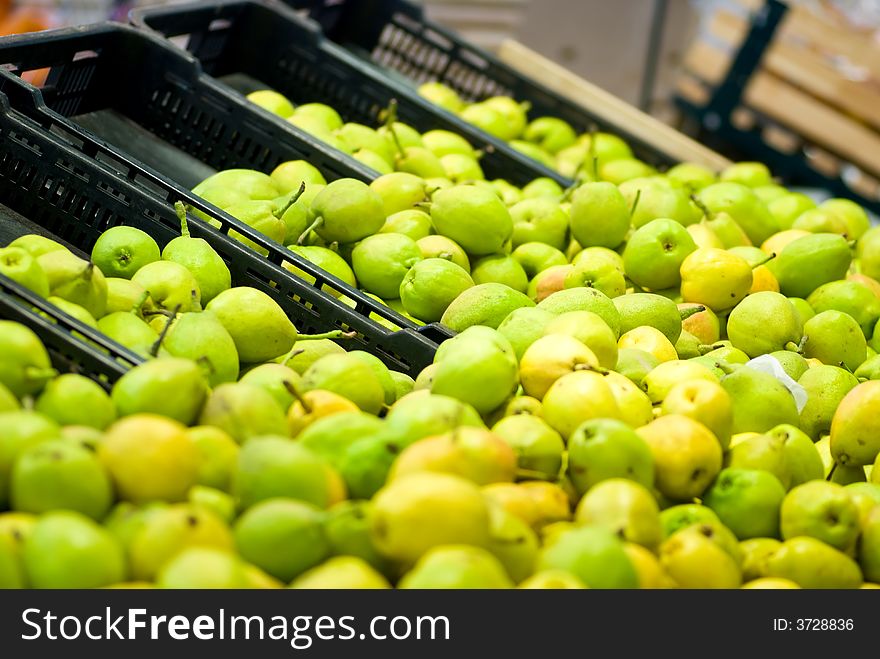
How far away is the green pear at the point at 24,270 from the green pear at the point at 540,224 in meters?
1.49

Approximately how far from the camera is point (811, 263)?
281 centimetres

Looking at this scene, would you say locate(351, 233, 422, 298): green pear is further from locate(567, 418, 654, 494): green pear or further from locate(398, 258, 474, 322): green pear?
locate(567, 418, 654, 494): green pear

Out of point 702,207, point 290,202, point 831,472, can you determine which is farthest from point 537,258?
point 831,472

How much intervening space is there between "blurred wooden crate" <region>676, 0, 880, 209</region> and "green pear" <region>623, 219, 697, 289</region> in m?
2.64

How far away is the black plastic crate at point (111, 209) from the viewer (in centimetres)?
231

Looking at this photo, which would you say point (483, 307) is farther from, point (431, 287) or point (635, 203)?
point (635, 203)

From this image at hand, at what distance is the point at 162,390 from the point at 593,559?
70 centimetres

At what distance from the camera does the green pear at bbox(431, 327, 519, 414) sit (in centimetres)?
184

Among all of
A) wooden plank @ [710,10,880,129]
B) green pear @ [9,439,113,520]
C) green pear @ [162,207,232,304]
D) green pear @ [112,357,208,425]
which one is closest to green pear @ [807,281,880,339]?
green pear @ [162,207,232,304]

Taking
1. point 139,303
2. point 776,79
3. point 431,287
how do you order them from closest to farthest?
point 139,303
point 431,287
point 776,79

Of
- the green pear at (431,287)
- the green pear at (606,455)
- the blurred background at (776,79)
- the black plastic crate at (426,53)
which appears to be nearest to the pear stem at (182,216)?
the green pear at (431,287)

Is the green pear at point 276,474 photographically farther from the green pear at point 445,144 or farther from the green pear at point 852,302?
the green pear at point 445,144
